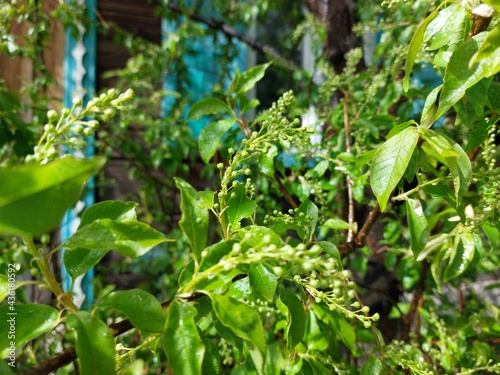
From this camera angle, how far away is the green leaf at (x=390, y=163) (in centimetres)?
52

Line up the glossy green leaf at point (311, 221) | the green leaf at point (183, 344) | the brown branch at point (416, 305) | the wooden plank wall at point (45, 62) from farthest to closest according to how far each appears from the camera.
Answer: the wooden plank wall at point (45, 62) < the brown branch at point (416, 305) < the glossy green leaf at point (311, 221) < the green leaf at point (183, 344)

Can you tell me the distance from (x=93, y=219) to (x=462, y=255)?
0.57 meters

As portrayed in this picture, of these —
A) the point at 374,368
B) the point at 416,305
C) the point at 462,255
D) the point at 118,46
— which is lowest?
the point at 416,305

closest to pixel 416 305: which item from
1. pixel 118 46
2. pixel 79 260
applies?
pixel 79 260

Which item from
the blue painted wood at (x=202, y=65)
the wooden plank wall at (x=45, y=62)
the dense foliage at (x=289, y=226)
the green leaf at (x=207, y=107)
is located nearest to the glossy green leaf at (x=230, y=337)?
the dense foliage at (x=289, y=226)

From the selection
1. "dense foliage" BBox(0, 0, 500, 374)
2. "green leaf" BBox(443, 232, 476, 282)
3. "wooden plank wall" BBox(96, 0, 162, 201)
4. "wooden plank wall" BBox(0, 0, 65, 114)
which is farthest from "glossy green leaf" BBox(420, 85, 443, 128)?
"wooden plank wall" BBox(96, 0, 162, 201)

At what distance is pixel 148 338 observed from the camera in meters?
0.49

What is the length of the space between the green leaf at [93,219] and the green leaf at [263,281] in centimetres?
14

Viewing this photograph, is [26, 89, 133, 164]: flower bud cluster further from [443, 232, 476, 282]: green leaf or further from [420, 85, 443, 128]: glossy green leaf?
[443, 232, 476, 282]: green leaf

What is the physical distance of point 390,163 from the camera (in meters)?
0.52

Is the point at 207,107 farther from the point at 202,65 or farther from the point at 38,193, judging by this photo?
the point at 202,65

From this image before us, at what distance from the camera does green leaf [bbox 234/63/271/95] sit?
0.87 metres

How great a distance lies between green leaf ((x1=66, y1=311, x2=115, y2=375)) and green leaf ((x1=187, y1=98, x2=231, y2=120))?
542mm

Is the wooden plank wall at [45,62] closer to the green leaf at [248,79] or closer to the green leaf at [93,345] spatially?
the green leaf at [248,79]
